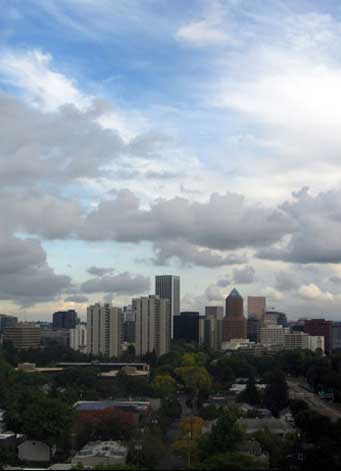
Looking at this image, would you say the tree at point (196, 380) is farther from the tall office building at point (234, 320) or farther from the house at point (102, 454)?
the tall office building at point (234, 320)

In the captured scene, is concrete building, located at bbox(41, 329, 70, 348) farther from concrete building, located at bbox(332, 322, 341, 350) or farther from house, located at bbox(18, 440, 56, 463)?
house, located at bbox(18, 440, 56, 463)

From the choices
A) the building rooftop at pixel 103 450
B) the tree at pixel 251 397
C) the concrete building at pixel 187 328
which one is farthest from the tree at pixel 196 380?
the concrete building at pixel 187 328

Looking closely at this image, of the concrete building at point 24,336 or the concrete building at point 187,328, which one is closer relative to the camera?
the concrete building at point 24,336

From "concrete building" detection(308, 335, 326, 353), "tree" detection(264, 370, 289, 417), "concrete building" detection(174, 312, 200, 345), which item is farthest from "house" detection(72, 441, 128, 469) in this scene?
"concrete building" detection(174, 312, 200, 345)

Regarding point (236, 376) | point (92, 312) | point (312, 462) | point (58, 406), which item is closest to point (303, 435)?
point (312, 462)

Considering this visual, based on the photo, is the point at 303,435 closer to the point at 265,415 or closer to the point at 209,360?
the point at 265,415
